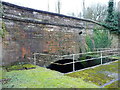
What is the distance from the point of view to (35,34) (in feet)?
18.0

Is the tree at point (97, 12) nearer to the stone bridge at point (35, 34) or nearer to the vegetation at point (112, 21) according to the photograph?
the vegetation at point (112, 21)

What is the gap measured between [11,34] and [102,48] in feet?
21.9

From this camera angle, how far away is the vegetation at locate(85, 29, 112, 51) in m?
8.25

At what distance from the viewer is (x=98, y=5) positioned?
1378cm

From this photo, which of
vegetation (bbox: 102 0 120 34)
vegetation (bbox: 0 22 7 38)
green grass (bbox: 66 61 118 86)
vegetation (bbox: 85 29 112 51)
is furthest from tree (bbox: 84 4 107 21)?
vegetation (bbox: 0 22 7 38)

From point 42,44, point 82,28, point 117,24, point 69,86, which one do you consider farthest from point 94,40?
point 69,86

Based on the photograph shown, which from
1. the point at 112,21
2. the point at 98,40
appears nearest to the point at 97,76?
the point at 98,40

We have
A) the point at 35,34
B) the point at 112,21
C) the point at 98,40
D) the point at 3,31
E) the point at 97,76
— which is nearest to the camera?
the point at 97,76

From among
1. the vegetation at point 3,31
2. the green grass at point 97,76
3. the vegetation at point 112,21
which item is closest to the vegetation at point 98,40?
the vegetation at point 112,21

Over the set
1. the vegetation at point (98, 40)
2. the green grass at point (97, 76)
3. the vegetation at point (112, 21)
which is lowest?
the green grass at point (97, 76)

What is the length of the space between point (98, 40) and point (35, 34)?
17.3 feet

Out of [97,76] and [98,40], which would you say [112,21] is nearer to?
[98,40]

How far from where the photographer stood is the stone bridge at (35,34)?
4.62 m

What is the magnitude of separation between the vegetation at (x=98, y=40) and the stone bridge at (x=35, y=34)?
1113 millimetres
